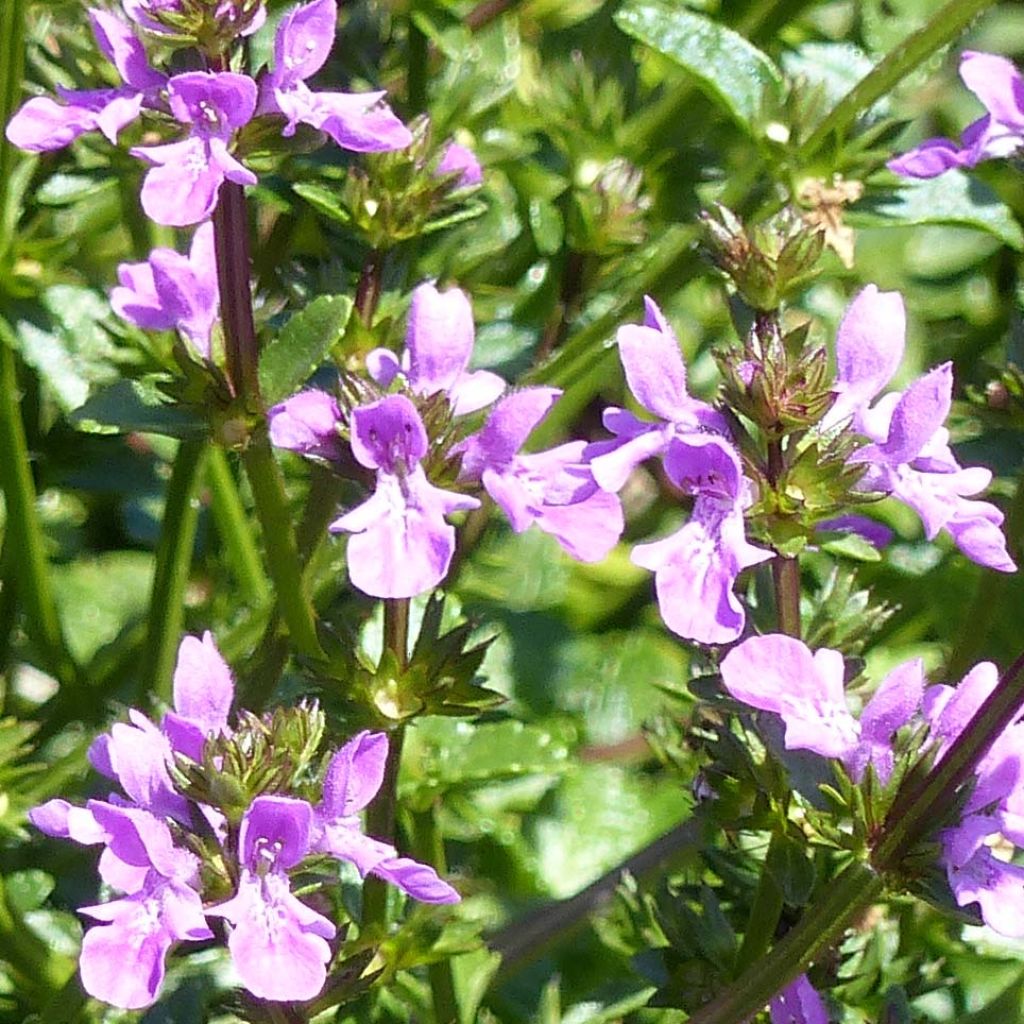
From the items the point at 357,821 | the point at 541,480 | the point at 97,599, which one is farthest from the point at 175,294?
the point at 97,599

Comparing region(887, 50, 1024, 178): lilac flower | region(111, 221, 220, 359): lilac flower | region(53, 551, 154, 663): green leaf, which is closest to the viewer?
region(111, 221, 220, 359): lilac flower

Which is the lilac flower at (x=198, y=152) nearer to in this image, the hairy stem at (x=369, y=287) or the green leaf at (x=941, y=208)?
the hairy stem at (x=369, y=287)

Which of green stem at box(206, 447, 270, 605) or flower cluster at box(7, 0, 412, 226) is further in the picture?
green stem at box(206, 447, 270, 605)

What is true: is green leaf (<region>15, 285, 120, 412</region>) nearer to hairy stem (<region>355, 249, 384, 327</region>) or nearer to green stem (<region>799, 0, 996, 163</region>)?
hairy stem (<region>355, 249, 384, 327</region>)

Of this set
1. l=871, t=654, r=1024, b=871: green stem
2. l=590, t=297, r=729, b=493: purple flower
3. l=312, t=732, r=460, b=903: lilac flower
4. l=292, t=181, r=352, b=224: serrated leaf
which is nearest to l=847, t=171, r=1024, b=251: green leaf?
l=292, t=181, r=352, b=224: serrated leaf

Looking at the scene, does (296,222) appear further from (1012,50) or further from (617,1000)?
(1012,50)

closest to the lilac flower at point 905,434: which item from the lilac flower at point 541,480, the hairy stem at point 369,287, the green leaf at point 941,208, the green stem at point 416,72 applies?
the lilac flower at point 541,480
